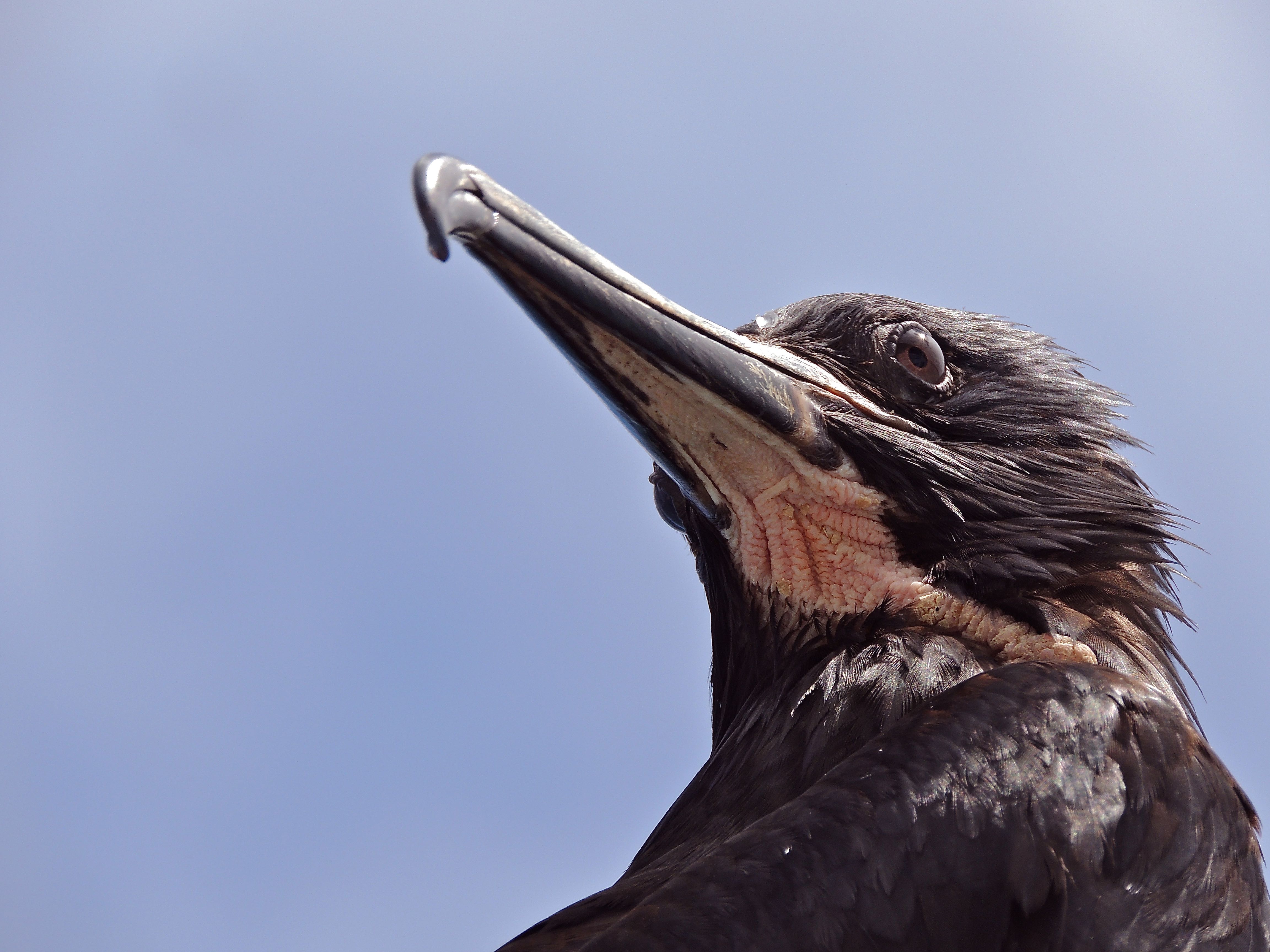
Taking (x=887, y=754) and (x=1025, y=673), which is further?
(x=1025, y=673)

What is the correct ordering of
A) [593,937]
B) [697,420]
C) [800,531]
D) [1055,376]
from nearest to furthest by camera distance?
[593,937] < [697,420] < [800,531] < [1055,376]

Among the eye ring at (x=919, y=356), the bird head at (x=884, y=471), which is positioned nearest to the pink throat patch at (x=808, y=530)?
the bird head at (x=884, y=471)

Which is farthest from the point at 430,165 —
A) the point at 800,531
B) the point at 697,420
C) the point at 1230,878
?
the point at 1230,878

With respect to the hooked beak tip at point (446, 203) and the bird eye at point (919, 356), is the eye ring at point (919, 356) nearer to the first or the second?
the bird eye at point (919, 356)

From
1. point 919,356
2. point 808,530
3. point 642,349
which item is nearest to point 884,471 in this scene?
point 808,530

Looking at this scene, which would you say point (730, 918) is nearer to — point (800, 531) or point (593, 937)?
point (593, 937)

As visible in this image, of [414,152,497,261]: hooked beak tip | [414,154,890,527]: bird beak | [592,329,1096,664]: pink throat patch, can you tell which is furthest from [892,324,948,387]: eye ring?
[414,152,497,261]: hooked beak tip

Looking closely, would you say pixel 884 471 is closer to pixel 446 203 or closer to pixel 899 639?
pixel 899 639
